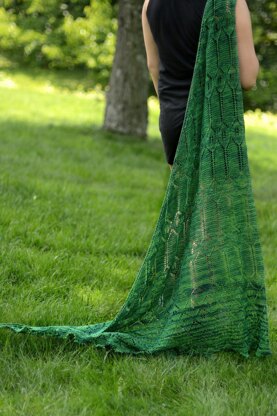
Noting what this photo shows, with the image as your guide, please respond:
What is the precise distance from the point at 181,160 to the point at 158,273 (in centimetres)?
54

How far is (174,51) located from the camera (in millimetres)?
3381

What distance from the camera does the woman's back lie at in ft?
10.8

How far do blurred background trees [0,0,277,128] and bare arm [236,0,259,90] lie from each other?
14.0m

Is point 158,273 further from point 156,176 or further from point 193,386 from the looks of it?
point 156,176

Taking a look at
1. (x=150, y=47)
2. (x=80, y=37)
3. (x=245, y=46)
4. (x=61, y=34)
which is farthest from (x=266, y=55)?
(x=245, y=46)

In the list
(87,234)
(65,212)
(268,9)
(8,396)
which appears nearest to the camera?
(8,396)

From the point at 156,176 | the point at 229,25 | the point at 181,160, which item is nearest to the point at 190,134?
the point at 181,160

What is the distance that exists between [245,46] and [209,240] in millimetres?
854

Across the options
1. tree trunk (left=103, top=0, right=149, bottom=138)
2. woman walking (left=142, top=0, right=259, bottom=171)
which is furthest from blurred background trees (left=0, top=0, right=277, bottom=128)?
woman walking (left=142, top=0, right=259, bottom=171)

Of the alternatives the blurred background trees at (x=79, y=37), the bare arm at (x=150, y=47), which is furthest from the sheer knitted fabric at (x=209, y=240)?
the blurred background trees at (x=79, y=37)

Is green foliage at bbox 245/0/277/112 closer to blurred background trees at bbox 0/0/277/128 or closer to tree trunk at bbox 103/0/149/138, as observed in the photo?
blurred background trees at bbox 0/0/277/128

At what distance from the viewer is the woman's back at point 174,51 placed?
3.30 meters

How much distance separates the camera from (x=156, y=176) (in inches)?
315

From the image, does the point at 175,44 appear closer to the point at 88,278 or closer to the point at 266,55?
the point at 88,278
